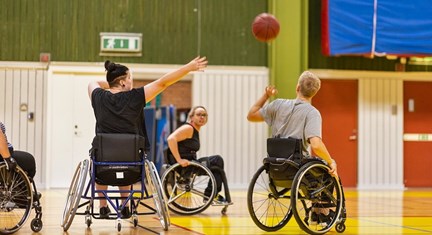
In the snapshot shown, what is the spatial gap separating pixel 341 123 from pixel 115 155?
28.2 feet

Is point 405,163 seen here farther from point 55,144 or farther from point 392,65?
point 55,144

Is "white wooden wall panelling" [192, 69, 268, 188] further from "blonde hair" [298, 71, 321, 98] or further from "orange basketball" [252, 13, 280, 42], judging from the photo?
"blonde hair" [298, 71, 321, 98]

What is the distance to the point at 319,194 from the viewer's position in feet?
18.2

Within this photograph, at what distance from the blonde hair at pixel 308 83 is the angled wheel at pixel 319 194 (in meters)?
0.61

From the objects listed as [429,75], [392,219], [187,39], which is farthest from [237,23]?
[392,219]

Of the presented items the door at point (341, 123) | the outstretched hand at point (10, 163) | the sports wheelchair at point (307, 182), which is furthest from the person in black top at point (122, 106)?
A: the door at point (341, 123)

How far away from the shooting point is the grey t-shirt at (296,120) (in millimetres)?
5582

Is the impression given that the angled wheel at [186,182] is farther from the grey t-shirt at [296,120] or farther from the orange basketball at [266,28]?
the orange basketball at [266,28]

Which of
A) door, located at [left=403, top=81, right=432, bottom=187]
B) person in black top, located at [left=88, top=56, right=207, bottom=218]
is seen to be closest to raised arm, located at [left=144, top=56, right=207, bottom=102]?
person in black top, located at [left=88, top=56, right=207, bottom=218]

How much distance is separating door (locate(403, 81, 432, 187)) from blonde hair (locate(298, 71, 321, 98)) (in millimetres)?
8315

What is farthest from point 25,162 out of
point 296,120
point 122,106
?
point 296,120

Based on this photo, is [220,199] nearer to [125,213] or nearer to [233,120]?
[125,213]

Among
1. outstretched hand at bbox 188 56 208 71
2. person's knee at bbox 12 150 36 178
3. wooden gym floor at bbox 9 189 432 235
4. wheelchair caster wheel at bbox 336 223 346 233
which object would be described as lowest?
wooden gym floor at bbox 9 189 432 235

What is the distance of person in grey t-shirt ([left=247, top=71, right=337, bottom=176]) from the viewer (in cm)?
554
